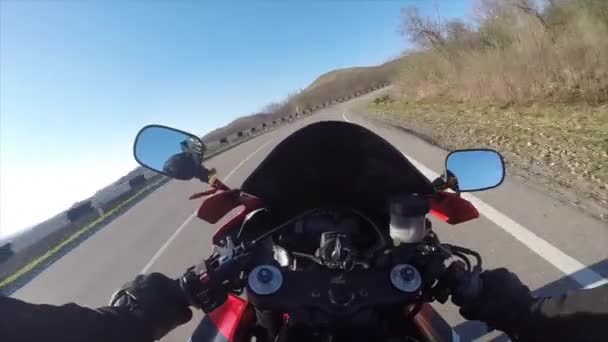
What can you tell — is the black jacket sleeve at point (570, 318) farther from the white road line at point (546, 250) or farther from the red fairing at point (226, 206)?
the white road line at point (546, 250)

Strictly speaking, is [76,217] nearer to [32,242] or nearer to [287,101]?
[32,242]

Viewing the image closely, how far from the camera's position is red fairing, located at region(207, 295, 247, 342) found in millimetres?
2049

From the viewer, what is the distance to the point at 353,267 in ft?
5.78

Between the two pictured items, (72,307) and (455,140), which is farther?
(455,140)

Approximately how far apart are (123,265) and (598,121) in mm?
9883

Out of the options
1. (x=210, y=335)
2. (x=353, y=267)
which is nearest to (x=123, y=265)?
(x=210, y=335)

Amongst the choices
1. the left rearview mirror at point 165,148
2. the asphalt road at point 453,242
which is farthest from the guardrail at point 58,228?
the left rearview mirror at point 165,148

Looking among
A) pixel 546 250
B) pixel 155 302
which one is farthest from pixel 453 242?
pixel 155 302

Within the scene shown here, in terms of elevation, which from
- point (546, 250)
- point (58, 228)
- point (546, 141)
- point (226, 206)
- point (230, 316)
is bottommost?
point (546, 141)

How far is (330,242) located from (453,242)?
4267 millimetres

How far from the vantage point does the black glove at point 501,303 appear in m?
1.66

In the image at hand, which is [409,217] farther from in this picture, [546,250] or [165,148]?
[546,250]

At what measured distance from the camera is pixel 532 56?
15.5 metres

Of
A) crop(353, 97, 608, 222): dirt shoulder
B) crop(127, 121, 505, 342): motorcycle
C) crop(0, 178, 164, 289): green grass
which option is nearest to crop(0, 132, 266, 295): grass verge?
crop(0, 178, 164, 289): green grass
